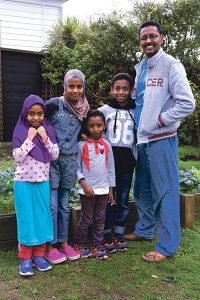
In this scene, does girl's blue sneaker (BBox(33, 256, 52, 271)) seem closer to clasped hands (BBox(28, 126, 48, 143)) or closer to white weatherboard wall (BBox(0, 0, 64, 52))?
clasped hands (BBox(28, 126, 48, 143))

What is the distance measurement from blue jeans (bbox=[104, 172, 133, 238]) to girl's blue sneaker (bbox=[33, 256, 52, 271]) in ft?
2.40

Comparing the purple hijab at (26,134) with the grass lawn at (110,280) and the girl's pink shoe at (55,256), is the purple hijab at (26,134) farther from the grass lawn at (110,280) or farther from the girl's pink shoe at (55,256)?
the grass lawn at (110,280)

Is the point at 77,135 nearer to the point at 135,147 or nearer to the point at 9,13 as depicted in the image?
the point at 135,147

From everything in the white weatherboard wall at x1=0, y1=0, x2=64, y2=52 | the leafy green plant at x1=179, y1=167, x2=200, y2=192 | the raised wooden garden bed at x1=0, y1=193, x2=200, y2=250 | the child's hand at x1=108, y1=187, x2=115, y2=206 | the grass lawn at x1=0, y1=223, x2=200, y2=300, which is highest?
the white weatherboard wall at x1=0, y1=0, x2=64, y2=52

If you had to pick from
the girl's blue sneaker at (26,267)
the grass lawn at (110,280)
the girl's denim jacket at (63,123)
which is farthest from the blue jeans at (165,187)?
the girl's blue sneaker at (26,267)

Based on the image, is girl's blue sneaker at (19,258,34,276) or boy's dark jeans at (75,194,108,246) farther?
boy's dark jeans at (75,194,108,246)

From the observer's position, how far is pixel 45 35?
14.2 meters

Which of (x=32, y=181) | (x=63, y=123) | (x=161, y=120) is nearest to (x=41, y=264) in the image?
(x=32, y=181)

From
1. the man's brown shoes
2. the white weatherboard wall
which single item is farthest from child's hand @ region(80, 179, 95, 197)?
the white weatherboard wall

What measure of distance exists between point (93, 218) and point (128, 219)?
0.73 metres

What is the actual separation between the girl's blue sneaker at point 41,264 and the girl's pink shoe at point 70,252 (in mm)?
233

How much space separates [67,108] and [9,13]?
11581 millimetres

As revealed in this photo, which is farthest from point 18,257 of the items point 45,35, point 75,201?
point 45,35

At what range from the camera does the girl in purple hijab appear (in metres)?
3.29
